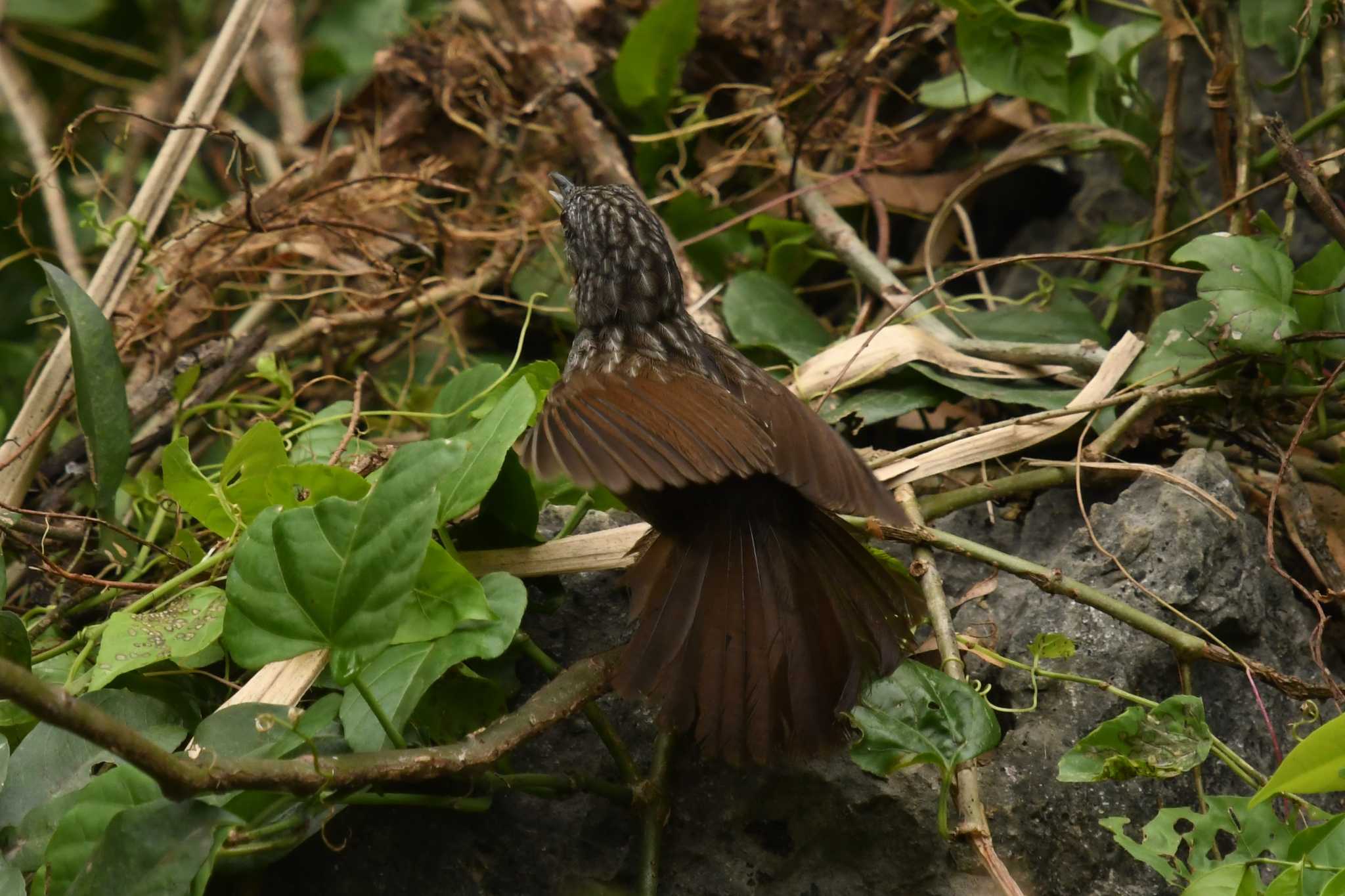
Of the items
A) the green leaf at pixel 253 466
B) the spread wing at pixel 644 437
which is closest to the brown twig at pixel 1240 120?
the spread wing at pixel 644 437

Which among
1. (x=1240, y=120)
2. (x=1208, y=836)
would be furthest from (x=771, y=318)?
(x=1208, y=836)

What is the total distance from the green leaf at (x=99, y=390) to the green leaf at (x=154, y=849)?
80 centimetres

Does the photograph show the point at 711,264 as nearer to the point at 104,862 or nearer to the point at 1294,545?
the point at 1294,545

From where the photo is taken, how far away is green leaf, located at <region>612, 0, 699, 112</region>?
10.1ft

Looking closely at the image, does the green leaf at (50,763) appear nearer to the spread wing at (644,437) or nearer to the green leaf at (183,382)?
the spread wing at (644,437)

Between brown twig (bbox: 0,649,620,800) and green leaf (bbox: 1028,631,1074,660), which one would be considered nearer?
Answer: brown twig (bbox: 0,649,620,800)

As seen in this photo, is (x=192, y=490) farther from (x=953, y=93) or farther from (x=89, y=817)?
(x=953, y=93)

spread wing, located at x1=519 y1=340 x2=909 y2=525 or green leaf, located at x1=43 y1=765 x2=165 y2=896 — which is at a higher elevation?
spread wing, located at x1=519 y1=340 x2=909 y2=525

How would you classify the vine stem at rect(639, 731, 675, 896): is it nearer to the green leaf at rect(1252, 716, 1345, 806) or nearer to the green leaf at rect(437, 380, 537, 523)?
the green leaf at rect(437, 380, 537, 523)

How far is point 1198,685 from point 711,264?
160 centimetres

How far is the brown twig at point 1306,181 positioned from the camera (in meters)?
2.09

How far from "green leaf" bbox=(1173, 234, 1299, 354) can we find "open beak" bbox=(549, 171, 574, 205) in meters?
1.25

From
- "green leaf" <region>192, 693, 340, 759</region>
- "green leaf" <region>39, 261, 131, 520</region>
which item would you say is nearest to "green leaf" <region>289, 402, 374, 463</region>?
"green leaf" <region>39, 261, 131, 520</region>

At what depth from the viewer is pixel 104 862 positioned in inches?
56.9
